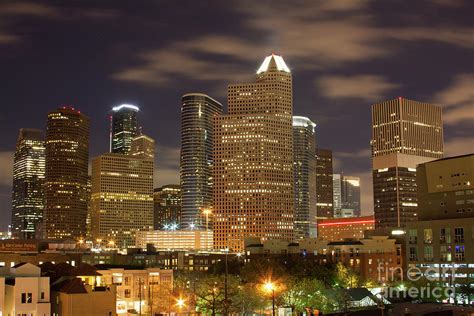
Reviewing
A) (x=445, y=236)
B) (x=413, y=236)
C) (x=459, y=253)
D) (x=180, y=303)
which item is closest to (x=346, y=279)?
(x=459, y=253)

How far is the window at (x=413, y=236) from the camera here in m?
178

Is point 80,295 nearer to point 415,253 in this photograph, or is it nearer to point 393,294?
point 393,294

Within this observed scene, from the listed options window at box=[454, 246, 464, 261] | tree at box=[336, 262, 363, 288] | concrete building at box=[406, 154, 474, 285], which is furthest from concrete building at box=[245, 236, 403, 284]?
tree at box=[336, 262, 363, 288]

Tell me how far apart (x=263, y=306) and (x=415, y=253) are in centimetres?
8611

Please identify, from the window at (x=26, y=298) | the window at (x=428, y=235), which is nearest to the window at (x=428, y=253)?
the window at (x=428, y=235)

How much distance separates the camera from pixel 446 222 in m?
169

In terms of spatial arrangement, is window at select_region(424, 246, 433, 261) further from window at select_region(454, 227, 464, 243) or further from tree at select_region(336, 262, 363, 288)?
tree at select_region(336, 262, 363, 288)

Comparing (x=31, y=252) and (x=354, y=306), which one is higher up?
(x=31, y=252)

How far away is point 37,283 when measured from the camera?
263ft

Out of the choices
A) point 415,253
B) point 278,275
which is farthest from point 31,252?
point 415,253

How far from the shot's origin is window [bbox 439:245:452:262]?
547 ft

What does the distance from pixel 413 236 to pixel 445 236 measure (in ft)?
35.6

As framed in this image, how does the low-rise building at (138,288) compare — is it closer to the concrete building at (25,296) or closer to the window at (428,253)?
the concrete building at (25,296)

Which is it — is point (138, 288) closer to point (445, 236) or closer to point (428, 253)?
point (428, 253)
